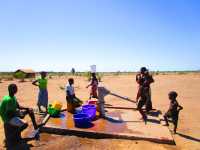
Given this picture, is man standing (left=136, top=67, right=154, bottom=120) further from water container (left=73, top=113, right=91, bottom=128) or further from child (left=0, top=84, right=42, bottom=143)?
child (left=0, top=84, right=42, bottom=143)

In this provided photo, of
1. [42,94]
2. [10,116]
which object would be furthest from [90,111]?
[10,116]

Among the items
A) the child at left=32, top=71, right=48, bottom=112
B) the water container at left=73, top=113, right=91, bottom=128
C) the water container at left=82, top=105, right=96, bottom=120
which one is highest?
the child at left=32, top=71, right=48, bottom=112

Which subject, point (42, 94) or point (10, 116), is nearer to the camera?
point (10, 116)

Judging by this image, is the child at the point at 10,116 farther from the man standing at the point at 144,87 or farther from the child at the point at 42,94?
the man standing at the point at 144,87

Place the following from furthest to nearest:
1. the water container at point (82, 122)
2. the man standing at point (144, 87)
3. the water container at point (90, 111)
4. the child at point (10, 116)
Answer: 1. the man standing at point (144, 87)
2. the water container at point (90, 111)
3. the water container at point (82, 122)
4. the child at point (10, 116)

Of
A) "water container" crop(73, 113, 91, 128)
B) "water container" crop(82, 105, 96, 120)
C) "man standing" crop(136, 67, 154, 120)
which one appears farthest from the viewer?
"man standing" crop(136, 67, 154, 120)

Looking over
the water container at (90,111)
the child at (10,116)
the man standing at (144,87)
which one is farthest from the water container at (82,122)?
the man standing at (144,87)

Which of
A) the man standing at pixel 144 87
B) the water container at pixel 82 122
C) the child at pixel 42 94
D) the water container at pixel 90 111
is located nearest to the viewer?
the water container at pixel 82 122

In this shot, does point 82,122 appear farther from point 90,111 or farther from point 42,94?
point 42,94

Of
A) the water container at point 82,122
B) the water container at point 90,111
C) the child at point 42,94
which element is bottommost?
the water container at point 82,122

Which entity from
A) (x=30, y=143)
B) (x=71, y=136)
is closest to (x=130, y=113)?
(x=71, y=136)

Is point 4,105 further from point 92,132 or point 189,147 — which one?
point 189,147

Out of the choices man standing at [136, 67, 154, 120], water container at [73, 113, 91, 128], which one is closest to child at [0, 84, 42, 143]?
water container at [73, 113, 91, 128]

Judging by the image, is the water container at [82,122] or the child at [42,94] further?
the child at [42,94]
